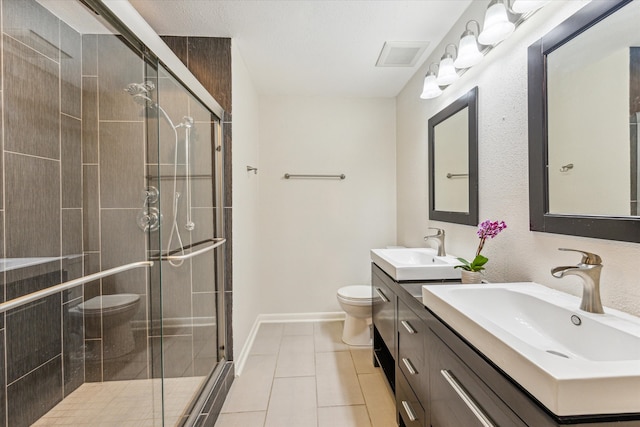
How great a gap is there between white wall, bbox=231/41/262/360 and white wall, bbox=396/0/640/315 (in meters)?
1.52

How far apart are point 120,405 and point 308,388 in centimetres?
107

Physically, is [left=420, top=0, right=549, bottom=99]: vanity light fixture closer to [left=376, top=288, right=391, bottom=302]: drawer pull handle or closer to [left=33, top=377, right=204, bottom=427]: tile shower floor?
[left=376, top=288, right=391, bottom=302]: drawer pull handle

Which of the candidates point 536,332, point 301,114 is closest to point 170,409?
point 536,332

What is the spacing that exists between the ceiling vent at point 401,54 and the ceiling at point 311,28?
48 mm

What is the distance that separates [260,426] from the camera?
1.61 metres

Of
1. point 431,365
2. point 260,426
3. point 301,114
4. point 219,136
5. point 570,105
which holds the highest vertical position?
point 301,114

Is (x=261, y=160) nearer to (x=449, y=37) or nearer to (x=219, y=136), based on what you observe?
(x=219, y=136)

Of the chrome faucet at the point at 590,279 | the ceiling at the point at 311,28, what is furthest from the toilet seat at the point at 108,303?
the chrome faucet at the point at 590,279

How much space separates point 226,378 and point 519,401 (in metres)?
1.78

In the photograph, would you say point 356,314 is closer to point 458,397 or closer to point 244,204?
point 244,204

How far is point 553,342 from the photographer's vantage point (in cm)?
96

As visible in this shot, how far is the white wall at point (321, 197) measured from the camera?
303 cm

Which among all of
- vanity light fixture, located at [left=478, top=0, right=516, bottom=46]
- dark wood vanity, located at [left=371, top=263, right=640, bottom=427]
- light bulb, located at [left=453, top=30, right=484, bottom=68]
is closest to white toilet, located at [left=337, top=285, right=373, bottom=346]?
dark wood vanity, located at [left=371, top=263, right=640, bottom=427]

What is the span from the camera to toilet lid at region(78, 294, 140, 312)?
148 centimetres
